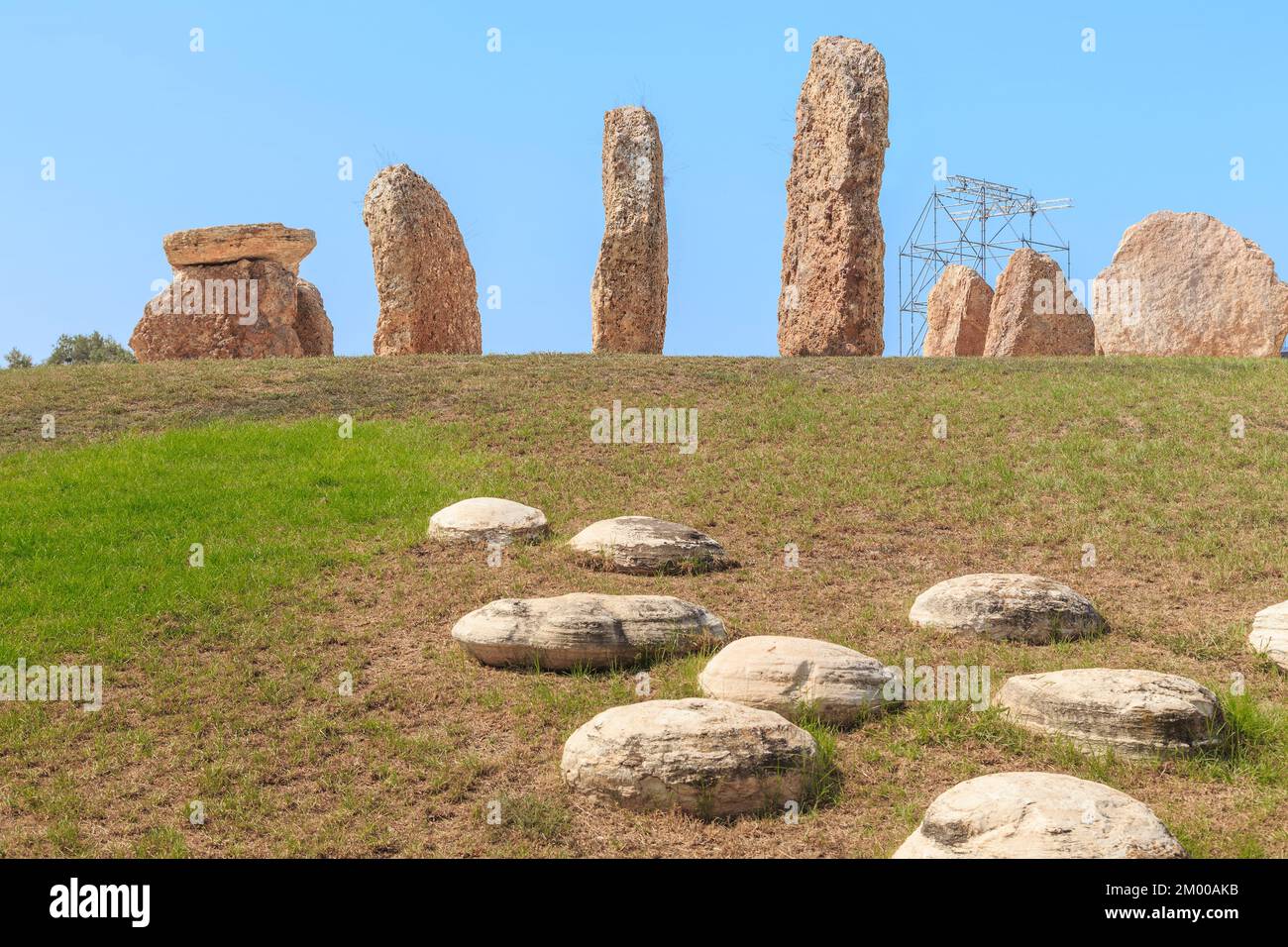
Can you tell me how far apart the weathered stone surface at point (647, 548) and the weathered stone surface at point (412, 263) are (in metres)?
11.9

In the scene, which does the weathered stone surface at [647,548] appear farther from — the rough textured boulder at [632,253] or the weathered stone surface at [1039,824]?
the rough textured boulder at [632,253]

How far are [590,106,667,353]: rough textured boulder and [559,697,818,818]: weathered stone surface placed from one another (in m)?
16.0

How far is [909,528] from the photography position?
1177 centimetres

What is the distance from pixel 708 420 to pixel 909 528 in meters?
4.04

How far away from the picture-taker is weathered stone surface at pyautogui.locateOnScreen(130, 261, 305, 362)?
77.2 feet

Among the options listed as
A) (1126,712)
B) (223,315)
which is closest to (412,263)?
(223,315)

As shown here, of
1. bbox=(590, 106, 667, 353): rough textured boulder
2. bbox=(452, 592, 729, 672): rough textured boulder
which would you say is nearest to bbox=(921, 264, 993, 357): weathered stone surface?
bbox=(590, 106, 667, 353): rough textured boulder

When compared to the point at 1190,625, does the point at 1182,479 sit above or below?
above

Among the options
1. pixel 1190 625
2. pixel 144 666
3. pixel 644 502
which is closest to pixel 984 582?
pixel 1190 625

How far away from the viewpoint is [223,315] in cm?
2380

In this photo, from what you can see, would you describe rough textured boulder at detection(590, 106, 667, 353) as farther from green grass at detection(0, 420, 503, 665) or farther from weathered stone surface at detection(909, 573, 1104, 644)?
weathered stone surface at detection(909, 573, 1104, 644)

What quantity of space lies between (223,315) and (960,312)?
18597 mm

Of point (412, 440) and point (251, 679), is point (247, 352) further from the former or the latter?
point (251, 679)
